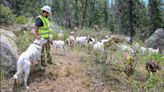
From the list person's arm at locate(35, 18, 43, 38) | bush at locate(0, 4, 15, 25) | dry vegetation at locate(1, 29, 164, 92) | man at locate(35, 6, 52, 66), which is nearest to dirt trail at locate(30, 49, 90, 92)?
dry vegetation at locate(1, 29, 164, 92)

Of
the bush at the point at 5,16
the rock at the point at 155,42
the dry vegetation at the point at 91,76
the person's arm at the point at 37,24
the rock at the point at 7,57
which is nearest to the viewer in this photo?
the person's arm at the point at 37,24

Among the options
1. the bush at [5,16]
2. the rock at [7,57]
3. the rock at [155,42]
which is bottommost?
the rock at [155,42]

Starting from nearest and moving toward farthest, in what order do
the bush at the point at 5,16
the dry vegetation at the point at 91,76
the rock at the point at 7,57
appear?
the rock at the point at 7,57 < the dry vegetation at the point at 91,76 < the bush at the point at 5,16

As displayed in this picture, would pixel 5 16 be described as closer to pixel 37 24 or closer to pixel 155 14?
pixel 37 24

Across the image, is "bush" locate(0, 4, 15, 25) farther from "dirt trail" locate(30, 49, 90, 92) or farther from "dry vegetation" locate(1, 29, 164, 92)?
"dirt trail" locate(30, 49, 90, 92)

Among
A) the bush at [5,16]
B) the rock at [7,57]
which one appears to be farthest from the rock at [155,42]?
the rock at [7,57]

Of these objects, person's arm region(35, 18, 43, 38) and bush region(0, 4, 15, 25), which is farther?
bush region(0, 4, 15, 25)

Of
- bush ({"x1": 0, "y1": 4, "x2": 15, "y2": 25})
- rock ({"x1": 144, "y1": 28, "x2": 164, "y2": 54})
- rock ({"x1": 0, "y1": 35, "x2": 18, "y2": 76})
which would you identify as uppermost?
bush ({"x1": 0, "y1": 4, "x2": 15, "y2": 25})

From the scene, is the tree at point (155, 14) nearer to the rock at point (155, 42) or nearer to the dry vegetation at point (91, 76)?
the rock at point (155, 42)

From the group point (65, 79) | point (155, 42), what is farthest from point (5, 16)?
point (155, 42)

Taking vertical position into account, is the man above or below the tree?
above

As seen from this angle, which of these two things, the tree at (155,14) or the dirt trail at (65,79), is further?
the tree at (155,14)

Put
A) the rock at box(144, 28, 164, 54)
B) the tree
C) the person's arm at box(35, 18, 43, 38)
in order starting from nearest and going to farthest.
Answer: the person's arm at box(35, 18, 43, 38)
the rock at box(144, 28, 164, 54)
the tree

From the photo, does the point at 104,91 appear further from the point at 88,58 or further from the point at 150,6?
the point at 150,6
